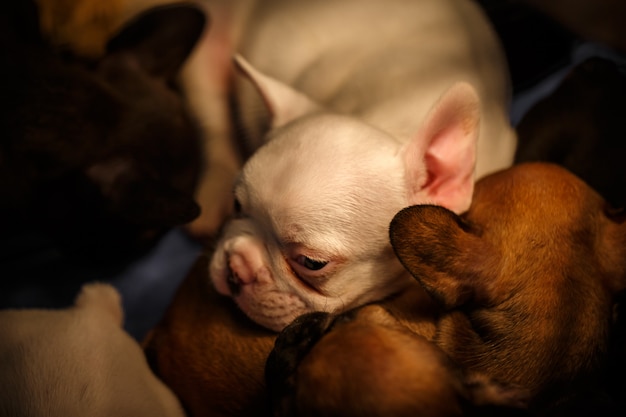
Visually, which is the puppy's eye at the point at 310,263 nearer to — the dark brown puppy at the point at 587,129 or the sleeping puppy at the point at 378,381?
the sleeping puppy at the point at 378,381

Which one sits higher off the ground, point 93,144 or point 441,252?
point 441,252

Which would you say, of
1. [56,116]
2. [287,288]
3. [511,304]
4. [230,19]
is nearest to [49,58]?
[56,116]

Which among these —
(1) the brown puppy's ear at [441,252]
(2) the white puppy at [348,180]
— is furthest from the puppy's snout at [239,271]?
(1) the brown puppy's ear at [441,252]

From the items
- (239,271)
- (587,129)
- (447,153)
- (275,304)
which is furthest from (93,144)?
(587,129)

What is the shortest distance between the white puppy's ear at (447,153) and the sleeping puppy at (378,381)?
1.60 feet

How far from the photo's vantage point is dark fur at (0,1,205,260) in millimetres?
2154

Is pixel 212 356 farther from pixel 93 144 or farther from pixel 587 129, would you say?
pixel 587 129

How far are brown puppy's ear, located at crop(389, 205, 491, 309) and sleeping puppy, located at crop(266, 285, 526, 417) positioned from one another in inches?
7.3

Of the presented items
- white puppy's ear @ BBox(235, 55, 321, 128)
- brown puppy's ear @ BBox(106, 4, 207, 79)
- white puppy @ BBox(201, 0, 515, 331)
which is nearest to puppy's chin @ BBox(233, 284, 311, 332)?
white puppy @ BBox(201, 0, 515, 331)

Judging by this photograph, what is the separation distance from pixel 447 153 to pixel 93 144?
4.18 ft

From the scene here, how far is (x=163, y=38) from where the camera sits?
8.32 ft

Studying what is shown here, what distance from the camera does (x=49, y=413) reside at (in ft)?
5.16

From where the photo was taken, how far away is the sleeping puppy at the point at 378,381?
4.04 feet

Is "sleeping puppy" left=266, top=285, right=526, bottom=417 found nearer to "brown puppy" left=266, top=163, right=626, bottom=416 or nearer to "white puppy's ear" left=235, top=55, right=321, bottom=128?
"brown puppy" left=266, top=163, right=626, bottom=416
